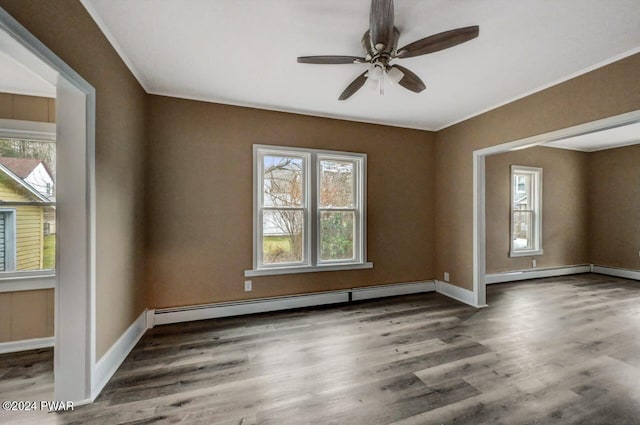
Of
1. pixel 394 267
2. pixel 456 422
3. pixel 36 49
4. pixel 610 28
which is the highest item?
pixel 610 28

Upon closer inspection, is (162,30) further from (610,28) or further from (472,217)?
(472,217)

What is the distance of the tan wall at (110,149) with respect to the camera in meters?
1.47

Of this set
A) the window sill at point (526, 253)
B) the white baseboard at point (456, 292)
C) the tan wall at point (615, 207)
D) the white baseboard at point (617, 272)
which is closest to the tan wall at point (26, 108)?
the white baseboard at point (456, 292)

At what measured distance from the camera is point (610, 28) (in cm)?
193

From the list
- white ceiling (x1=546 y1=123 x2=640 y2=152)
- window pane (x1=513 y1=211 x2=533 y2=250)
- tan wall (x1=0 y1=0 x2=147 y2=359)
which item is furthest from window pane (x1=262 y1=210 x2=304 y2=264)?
white ceiling (x1=546 y1=123 x2=640 y2=152)

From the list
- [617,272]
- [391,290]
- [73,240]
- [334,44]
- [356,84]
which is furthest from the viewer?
[617,272]

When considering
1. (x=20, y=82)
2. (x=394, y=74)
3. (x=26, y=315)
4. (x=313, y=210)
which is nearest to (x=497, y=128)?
(x=394, y=74)

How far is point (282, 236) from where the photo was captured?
3.54m

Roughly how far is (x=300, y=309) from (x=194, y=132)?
261 cm

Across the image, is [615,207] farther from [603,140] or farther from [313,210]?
[313,210]

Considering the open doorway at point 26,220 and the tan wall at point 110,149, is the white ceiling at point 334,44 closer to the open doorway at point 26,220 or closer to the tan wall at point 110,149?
the tan wall at point 110,149

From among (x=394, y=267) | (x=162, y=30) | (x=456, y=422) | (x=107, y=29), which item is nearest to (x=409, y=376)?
(x=456, y=422)

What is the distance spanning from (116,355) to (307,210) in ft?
7.93

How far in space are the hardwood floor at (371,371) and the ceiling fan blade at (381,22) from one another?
2.43 metres
